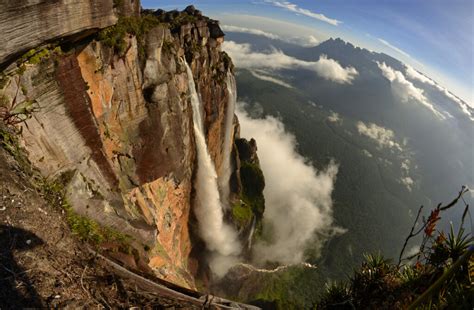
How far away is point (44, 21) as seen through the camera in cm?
1050

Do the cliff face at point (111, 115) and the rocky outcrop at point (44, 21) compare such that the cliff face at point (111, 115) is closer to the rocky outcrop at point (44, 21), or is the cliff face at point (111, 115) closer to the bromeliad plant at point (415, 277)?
the rocky outcrop at point (44, 21)

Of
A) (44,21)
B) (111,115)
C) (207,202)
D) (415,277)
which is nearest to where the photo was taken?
(415,277)

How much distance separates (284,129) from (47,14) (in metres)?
182

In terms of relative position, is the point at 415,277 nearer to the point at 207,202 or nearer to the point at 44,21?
the point at 44,21

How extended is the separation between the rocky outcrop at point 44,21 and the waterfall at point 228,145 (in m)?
35.9

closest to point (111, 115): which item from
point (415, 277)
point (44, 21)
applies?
point (44, 21)

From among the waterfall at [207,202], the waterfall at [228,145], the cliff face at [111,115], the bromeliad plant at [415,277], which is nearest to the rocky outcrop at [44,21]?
the cliff face at [111,115]

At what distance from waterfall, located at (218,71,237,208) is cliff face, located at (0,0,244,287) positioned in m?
13.3

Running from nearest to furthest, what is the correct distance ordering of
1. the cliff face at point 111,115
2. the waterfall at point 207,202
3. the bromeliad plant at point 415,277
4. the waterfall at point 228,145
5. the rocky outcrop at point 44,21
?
the bromeliad plant at point 415,277, the rocky outcrop at point 44,21, the cliff face at point 111,115, the waterfall at point 207,202, the waterfall at point 228,145

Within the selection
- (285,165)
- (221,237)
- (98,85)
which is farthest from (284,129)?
(98,85)

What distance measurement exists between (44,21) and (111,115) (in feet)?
29.6

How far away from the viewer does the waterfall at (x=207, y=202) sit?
3658 cm

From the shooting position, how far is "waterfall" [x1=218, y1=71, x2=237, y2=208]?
165 feet

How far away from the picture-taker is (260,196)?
69.0 metres
